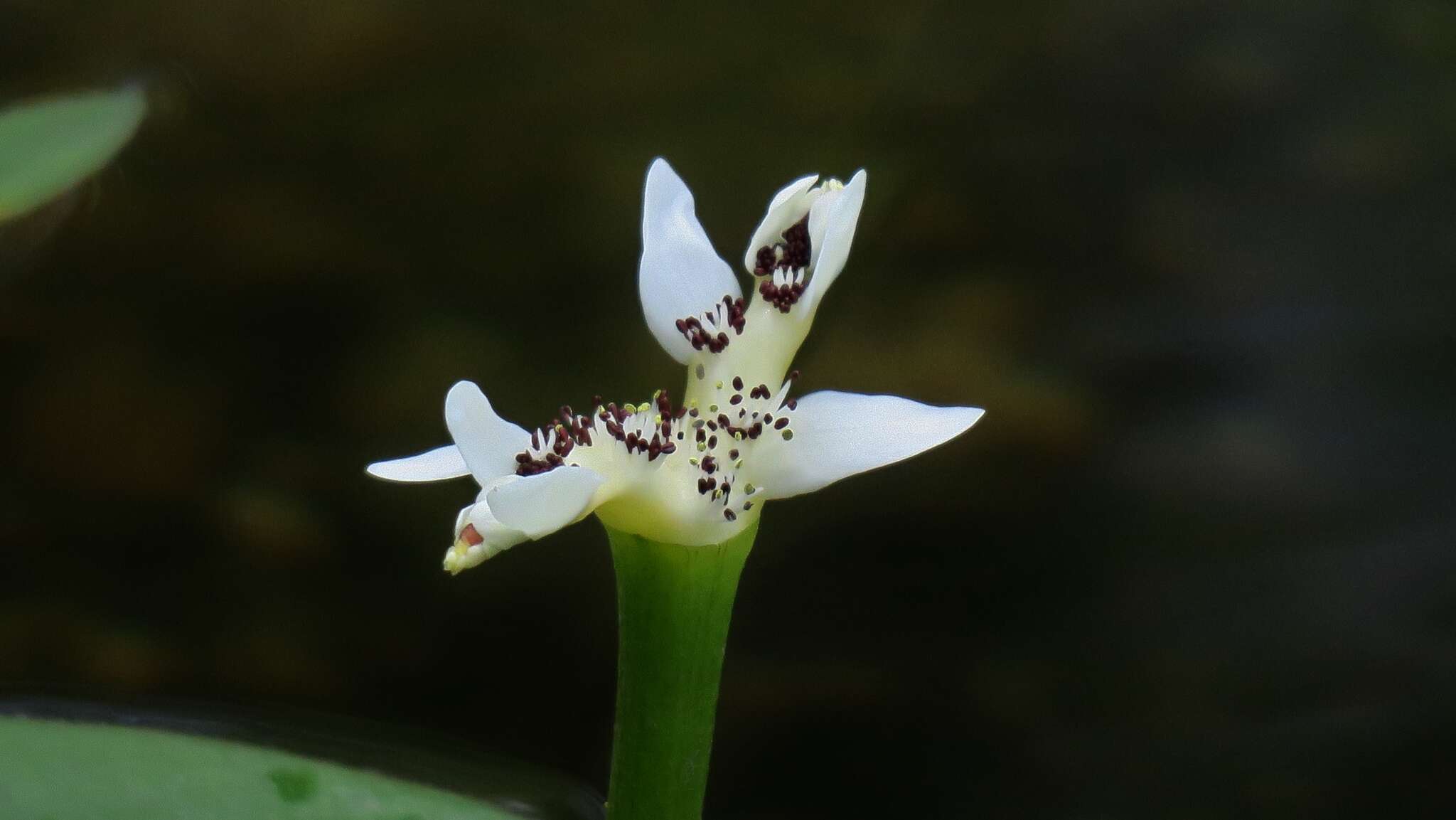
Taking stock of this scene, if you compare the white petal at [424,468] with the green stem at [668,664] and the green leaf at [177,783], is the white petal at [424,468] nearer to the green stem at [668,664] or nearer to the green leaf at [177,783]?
the green stem at [668,664]

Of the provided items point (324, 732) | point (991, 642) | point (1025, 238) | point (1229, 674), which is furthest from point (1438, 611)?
point (324, 732)

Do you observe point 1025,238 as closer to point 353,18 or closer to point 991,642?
point 991,642

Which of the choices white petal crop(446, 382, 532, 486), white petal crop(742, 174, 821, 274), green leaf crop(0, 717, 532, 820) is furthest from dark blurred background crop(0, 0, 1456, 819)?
white petal crop(446, 382, 532, 486)

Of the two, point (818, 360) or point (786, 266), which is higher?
point (818, 360)

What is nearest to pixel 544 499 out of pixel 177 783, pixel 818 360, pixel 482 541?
pixel 482 541

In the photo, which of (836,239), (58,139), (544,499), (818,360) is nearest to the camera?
(544,499)

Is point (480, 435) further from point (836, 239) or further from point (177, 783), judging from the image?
point (177, 783)

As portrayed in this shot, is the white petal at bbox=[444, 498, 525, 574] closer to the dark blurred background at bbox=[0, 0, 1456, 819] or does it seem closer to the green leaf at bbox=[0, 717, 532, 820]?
the green leaf at bbox=[0, 717, 532, 820]
